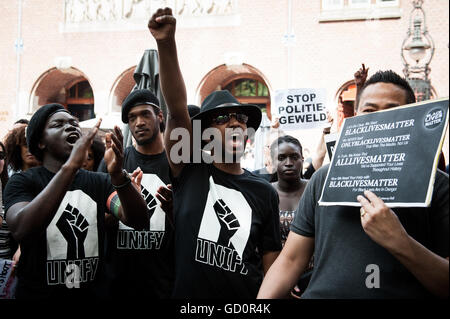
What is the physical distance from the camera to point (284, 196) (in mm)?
3820

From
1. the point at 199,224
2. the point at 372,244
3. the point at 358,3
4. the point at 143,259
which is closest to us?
the point at 372,244

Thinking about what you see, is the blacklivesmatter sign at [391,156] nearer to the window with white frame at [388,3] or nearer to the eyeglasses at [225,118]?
the eyeglasses at [225,118]

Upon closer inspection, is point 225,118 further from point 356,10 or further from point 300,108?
point 356,10

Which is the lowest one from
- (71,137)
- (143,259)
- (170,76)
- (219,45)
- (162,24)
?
(143,259)

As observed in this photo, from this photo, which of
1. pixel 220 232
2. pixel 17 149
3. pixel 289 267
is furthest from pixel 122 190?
pixel 17 149

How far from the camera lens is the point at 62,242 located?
2188 millimetres

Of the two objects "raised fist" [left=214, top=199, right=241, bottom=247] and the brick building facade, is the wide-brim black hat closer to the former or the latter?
"raised fist" [left=214, top=199, right=241, bottom=247]

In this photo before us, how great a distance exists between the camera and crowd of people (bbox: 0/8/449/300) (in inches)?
51.3

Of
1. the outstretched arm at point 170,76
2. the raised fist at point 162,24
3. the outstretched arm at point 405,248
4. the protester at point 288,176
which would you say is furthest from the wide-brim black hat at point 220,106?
the protester at point 288,176

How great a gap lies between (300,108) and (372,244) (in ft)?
12.5

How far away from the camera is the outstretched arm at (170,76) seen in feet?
5.86

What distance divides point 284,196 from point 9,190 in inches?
88.4

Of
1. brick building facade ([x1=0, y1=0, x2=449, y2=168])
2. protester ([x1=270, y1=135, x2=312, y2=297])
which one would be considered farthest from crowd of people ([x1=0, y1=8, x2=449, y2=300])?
brick building facade ([x1=0, y1=0, x2=449, y2=168])
